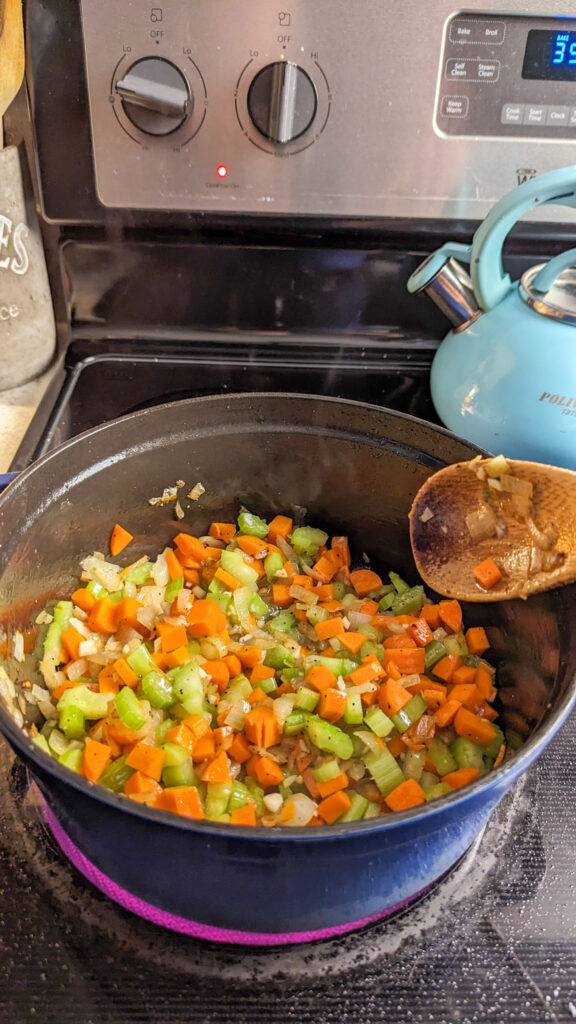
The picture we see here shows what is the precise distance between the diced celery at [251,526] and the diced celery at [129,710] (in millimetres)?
396

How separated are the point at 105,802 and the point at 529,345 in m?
0.84

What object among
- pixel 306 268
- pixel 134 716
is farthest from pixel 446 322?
pixel 134 716

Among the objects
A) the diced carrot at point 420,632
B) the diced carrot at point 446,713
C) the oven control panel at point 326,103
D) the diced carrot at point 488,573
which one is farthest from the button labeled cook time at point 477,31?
the diced carrot at point 446,713

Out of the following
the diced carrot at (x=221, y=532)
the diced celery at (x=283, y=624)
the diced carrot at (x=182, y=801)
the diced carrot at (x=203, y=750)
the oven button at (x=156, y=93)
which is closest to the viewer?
the diced carrot at (x=182, y=801)

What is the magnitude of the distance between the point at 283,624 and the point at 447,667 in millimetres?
277

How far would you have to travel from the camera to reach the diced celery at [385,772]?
3.26 ft

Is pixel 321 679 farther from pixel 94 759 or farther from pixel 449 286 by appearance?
pixel 449 286

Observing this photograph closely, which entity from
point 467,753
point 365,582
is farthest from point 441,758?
point 365,582

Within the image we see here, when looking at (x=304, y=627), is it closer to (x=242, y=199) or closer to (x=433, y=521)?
(x=433, y=521)

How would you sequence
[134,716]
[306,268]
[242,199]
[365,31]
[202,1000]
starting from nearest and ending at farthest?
[202,1000]
[134,716]
[365,31]
[242,199]
[306,268]

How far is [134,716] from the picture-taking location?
3.33 feet

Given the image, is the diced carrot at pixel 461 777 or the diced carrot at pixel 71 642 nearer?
the diced carrot at pixel 461 777

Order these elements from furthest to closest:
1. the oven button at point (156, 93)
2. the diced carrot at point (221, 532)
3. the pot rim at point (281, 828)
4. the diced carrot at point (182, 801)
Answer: the diced carrot at point (221, 532) → the oven button at point (156, 93) → the diced carrot at point (182, 801) → the pot rim at point (281, 828)

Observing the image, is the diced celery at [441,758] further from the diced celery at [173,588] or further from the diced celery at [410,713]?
the diced celery at [173,588]
